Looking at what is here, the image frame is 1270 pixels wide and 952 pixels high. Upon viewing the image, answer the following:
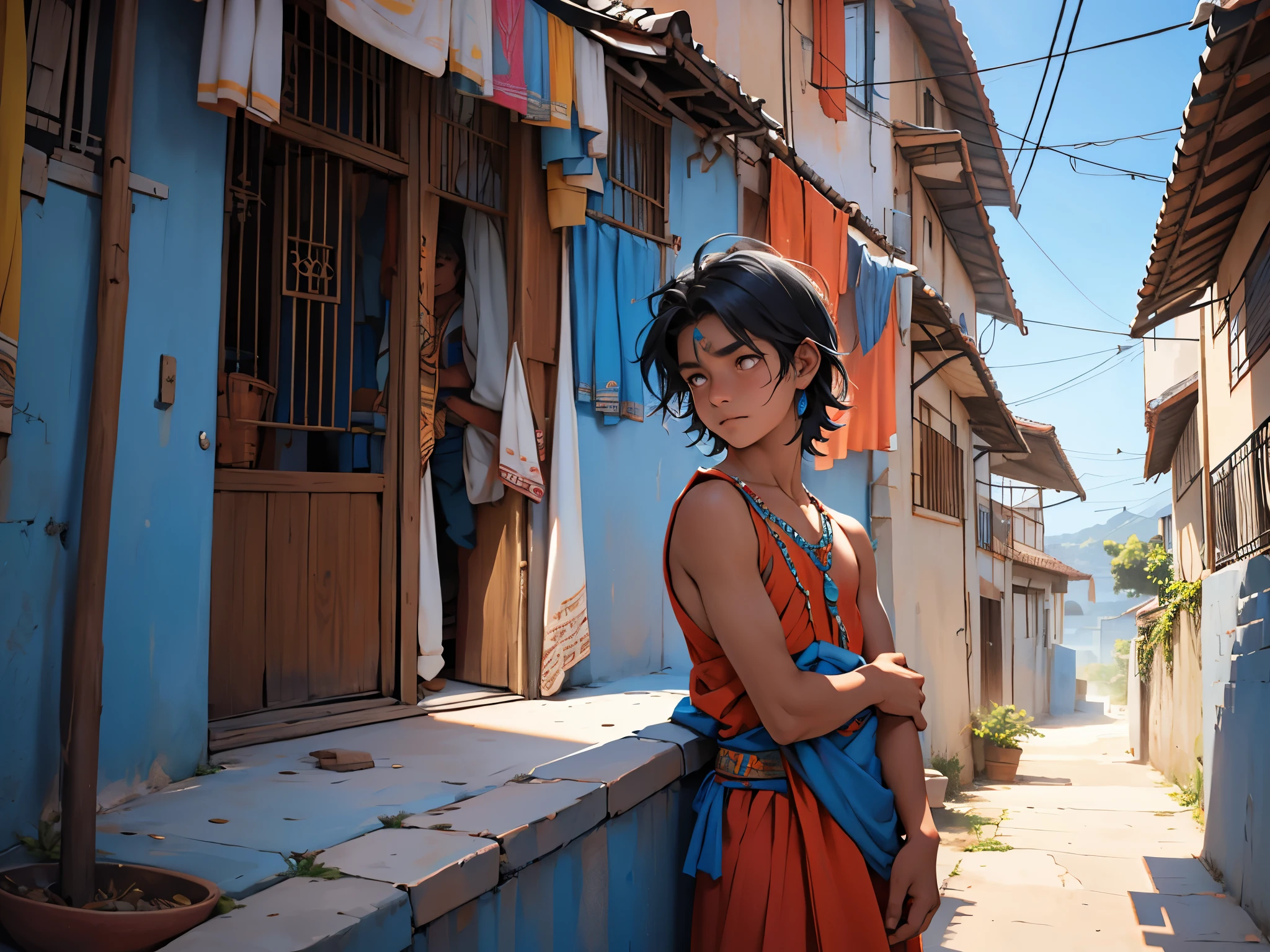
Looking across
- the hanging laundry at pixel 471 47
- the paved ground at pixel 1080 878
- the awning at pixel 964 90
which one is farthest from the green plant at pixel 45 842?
the awning at pixel 964 90

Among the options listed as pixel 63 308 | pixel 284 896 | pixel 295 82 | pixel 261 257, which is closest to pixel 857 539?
pixel 284 896

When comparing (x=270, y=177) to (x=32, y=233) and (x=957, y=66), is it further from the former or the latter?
(x=957, y=66)

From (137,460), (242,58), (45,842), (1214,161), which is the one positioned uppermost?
(1214,161)

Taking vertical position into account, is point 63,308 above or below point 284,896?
above

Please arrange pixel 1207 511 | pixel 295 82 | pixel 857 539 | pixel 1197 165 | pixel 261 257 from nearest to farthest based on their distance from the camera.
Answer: pixel 857 539
pixel 295 82
pixel 261 257
pixel 1197 165
pixel 1207 511

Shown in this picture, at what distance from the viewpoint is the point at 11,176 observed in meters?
2.21

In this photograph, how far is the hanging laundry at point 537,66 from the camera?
186 inches

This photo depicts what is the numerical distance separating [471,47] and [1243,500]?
277 inches

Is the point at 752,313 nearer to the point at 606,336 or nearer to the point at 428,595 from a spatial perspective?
the point at 428,595

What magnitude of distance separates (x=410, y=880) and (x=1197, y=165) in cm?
712

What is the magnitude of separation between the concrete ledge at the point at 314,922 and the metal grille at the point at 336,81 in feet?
11.2

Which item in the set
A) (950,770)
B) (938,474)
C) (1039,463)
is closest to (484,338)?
(938,474)

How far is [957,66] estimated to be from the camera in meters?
13.8

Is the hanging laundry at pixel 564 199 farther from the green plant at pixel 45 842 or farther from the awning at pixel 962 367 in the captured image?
the awning at pixel 962 367
